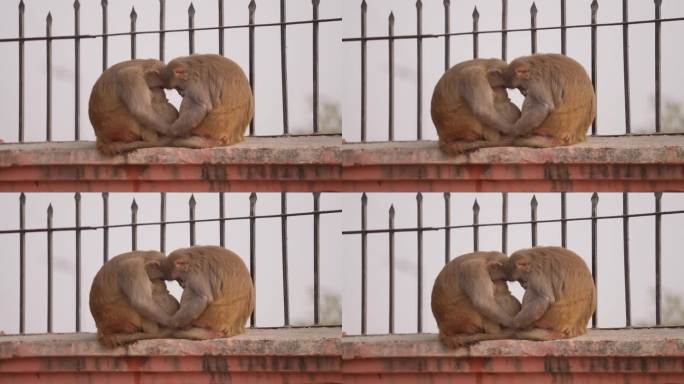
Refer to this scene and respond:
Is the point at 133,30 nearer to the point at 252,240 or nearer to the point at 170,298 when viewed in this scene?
the point at 252,240

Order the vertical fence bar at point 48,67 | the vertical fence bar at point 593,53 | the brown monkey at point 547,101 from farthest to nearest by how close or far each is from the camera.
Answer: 1. the vertical fence bar at point 48,67
2. the vertical fence bar at point 593,53
3. the brown monkey at point 547,101

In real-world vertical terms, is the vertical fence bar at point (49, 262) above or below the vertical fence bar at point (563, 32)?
below

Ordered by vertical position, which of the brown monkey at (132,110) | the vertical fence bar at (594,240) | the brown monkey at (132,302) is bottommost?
the brown monkey at (132,302)

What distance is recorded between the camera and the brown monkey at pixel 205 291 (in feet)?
40.9

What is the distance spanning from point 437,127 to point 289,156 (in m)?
1.27

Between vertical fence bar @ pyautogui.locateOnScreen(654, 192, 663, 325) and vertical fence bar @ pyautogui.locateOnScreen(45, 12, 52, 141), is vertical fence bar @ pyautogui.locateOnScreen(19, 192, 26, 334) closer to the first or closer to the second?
vertical fence bar @ pyautogui.locateOnScreen(45, 12, 52, 141)

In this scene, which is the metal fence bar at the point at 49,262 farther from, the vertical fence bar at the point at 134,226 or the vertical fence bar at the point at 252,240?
the vertical fence bar at the point at 252,240

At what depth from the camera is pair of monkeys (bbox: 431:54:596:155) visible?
499 inches

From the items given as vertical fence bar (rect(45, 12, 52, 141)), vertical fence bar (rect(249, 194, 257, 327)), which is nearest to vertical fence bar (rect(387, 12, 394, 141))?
vertical fence bar (rect(249, 194, 257, 327))

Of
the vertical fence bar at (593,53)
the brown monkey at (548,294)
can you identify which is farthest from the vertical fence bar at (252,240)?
the vertical fence bar at (593,53)

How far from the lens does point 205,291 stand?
12477mm

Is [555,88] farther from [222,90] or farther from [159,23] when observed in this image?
[159,23]

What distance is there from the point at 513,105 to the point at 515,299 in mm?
1549

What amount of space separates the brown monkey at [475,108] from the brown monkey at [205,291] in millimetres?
2011
